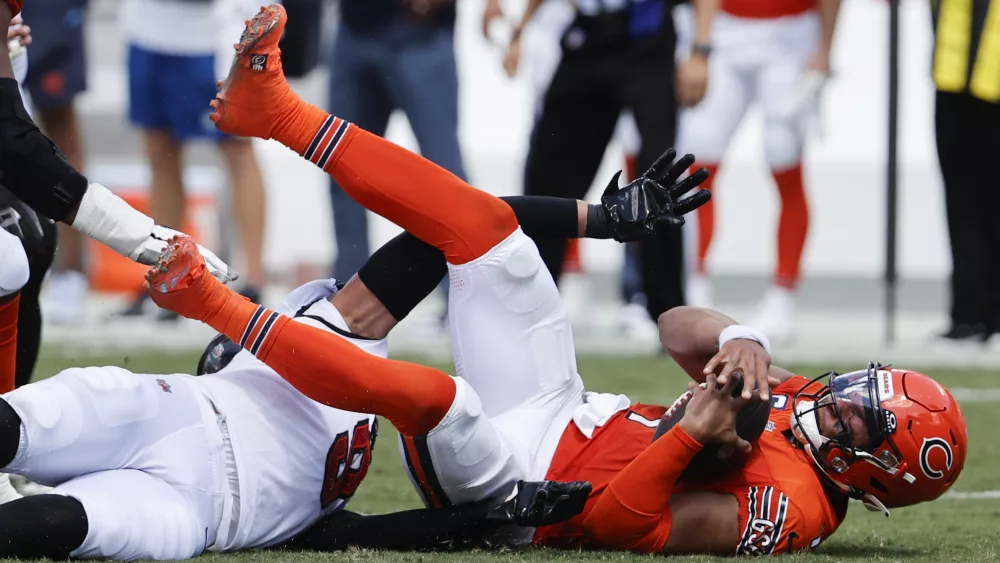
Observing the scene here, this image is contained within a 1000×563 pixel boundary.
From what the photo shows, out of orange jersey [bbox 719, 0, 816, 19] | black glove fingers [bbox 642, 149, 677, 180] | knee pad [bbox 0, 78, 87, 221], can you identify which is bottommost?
black glove fingers [bbox 642, 149, 677, 180]

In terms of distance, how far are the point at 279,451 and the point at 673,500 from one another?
78 centimetres

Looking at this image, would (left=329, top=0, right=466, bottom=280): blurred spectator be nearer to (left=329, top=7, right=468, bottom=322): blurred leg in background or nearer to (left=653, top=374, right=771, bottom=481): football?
(left=329, top=7, right=468, bottom=322): blurred leg in background

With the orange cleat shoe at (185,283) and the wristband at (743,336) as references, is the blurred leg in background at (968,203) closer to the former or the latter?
the wristband at (743,336)

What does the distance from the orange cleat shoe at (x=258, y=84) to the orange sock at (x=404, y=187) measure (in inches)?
1.3

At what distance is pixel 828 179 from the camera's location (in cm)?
989

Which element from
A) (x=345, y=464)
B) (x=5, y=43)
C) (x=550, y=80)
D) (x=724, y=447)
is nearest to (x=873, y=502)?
(x=724, y=447)

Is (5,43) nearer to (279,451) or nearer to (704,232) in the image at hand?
(279,451)

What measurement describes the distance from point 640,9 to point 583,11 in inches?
8.4

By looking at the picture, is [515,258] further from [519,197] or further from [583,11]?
[583,11]

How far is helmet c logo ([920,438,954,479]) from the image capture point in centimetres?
318

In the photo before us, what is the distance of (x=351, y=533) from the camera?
315 cm

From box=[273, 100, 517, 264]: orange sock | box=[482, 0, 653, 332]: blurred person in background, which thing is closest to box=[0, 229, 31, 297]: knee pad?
box=[273, 100, 517, 264]: orange sock

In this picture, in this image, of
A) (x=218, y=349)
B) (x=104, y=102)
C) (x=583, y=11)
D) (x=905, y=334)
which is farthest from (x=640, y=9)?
(x=104, y=102)

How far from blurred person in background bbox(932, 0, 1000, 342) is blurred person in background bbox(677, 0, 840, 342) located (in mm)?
496
